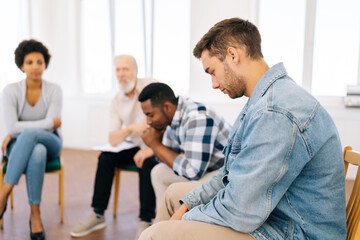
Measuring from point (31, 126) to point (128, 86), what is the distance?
746 millimetres

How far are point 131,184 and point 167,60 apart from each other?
2126 mm

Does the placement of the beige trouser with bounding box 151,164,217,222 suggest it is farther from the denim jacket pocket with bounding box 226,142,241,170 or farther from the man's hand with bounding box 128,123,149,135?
the denim jacket pocket with bounding box 226,142,241,170

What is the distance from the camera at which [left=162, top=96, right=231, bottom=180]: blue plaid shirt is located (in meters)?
1.74

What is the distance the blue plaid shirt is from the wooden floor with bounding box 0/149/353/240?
765 millimetres

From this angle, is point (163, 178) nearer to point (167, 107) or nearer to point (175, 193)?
point (167, 107)

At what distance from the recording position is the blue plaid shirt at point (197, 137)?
174 cm

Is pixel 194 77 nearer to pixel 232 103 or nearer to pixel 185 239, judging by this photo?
pixel 232 103

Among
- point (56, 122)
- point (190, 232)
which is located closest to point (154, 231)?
point (190, 232)

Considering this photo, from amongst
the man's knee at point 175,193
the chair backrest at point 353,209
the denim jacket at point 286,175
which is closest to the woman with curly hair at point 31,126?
the man's knee at point 175,193

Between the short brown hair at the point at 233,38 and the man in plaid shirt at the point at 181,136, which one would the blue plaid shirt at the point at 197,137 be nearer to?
the man in plaid shirt at the point at 181,136

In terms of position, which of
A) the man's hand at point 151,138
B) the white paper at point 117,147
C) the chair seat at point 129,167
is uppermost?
the man's hand at point 151,138

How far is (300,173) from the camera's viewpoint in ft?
3.08

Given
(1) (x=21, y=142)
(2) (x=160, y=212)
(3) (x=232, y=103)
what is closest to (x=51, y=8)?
(3) (x=232, y=103)

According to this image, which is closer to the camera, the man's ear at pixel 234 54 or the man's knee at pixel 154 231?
the man's knee at pixel 154 231
